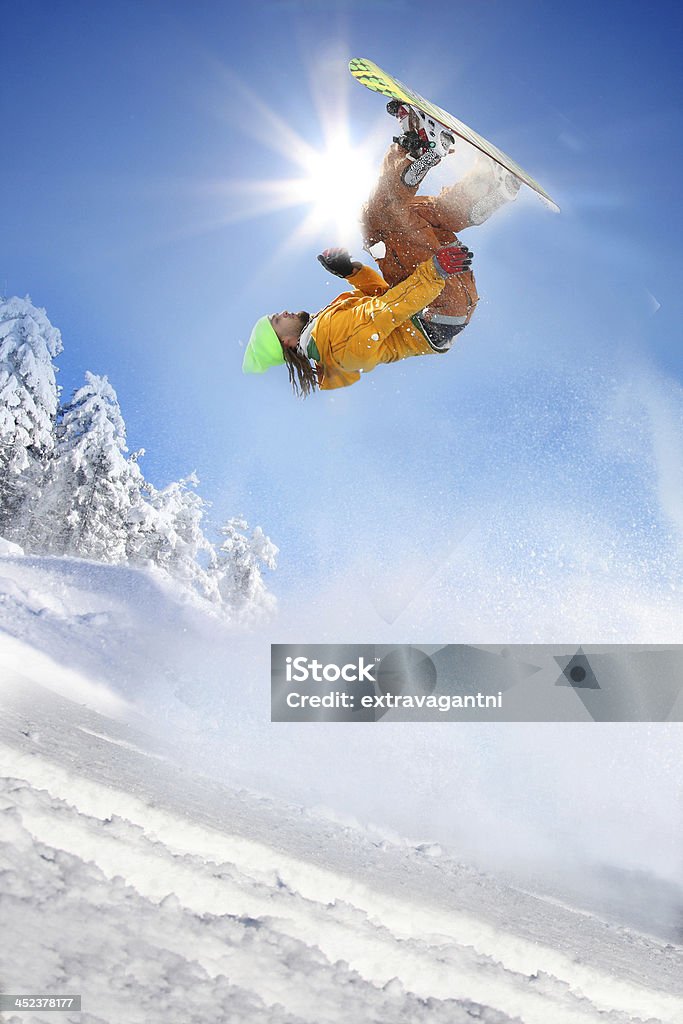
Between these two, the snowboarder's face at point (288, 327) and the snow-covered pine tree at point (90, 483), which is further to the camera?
the snow-covered pine tree at point (90, 483)

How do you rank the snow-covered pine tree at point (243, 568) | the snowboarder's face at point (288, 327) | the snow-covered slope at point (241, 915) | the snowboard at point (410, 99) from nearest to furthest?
the snowboard at point (410, 99), the snowboarder's face at point (288, 327), the snow-covered slope at point (241, 915), the snow-covered pine tree at point (243, 568)

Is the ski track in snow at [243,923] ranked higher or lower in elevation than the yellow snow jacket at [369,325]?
lower

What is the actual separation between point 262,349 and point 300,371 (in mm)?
124

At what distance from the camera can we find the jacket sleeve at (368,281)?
6.57ft

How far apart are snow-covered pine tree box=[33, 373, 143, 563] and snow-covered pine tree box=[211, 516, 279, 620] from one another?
69 cm

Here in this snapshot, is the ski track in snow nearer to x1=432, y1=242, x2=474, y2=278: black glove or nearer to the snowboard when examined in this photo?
x1=432, y1=242, x2=474, y2=278: black glove

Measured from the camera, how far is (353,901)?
256cm

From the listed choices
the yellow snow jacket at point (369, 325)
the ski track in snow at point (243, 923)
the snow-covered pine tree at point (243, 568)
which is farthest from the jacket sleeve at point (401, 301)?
the snow-covered pine tree at point (243, 568)

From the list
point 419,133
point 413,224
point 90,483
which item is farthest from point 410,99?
point 90,483

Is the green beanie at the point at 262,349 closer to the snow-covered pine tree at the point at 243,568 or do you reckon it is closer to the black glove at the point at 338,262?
the black glove at the point at 338,262

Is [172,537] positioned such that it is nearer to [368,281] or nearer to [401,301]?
[368,281]

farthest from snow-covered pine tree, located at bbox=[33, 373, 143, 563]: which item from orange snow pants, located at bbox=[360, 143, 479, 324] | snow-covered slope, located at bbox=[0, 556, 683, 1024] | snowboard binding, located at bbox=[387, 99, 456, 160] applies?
snowboard binding, located at bbox=[387, 99, 456, 160]

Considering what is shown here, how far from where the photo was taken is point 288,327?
194 centimetres

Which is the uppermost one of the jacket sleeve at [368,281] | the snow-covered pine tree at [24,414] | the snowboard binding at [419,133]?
the snow-covered pine tree at [24,414]
